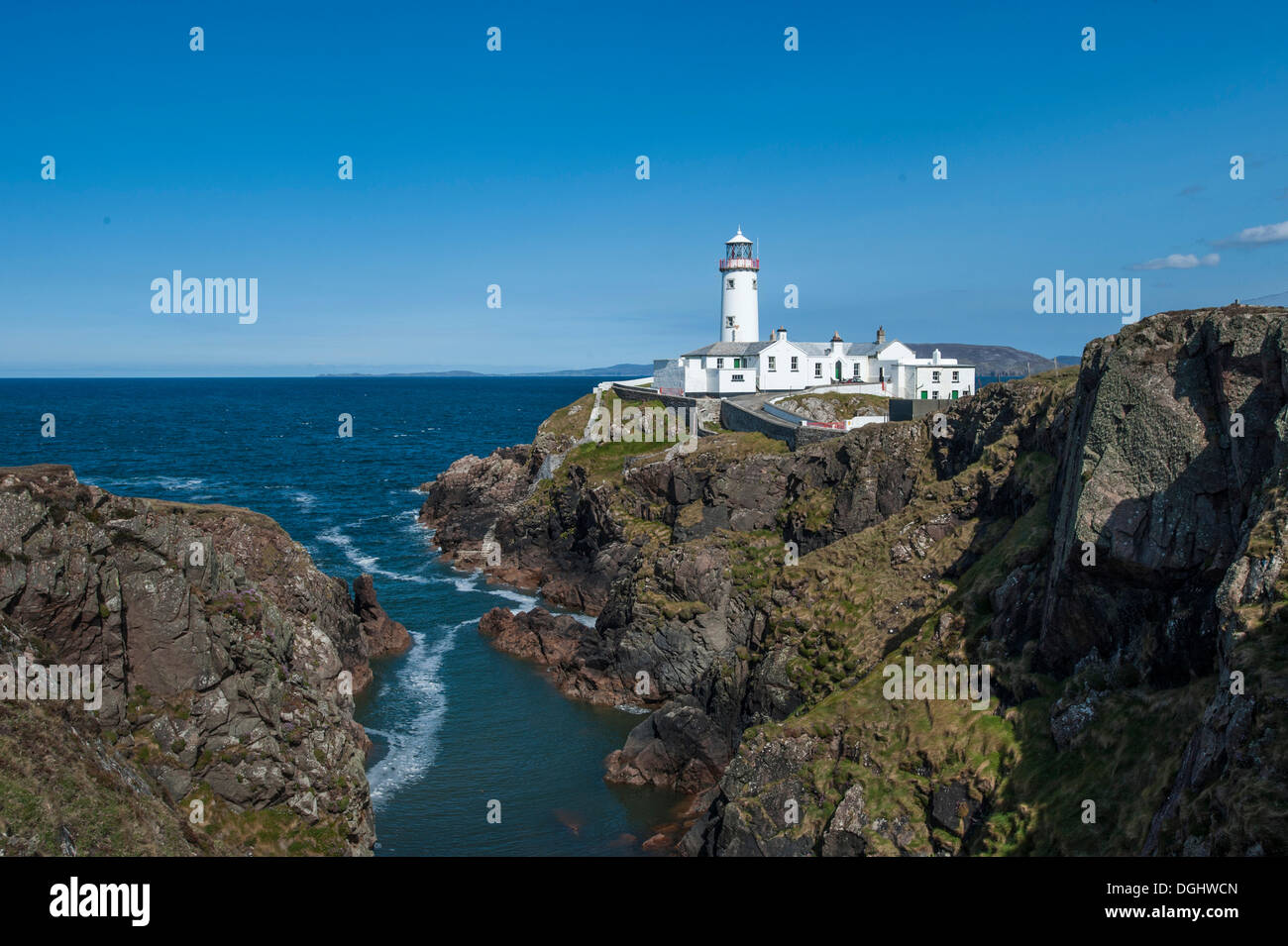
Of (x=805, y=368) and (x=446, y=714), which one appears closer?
(x=446, y=714)

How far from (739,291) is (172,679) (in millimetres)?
82057

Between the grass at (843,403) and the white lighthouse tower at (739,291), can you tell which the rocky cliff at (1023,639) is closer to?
the grass at (843,403)

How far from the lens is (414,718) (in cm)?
4562

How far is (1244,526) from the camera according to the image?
854 inches

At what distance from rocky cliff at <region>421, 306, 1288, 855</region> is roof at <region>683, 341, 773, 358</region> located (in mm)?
40218

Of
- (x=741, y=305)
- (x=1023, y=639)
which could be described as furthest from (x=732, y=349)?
(x=1023, y=639)

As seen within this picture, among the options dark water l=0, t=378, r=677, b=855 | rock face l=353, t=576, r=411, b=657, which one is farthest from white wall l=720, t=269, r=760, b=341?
rock face l=353, t=576, r=411, b=657

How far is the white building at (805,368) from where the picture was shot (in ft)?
276

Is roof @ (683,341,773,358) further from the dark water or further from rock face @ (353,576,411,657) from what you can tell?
rock face @ (353,576,411,657)

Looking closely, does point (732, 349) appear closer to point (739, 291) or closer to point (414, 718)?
point (739, 291)

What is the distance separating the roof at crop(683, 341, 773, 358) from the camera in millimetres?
91750
